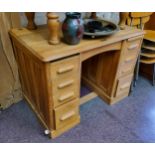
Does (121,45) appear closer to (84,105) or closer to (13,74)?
(84,105)

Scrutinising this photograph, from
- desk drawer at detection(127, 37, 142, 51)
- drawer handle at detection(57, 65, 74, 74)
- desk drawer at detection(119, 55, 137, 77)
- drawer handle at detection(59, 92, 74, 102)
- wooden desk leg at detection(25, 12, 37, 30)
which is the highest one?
wooden desk leg at detection(25, 12, 37, 30)

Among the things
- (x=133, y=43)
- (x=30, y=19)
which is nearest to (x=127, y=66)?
(x=133, y=43)

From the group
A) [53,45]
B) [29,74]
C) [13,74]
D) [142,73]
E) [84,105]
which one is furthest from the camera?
[142,73]

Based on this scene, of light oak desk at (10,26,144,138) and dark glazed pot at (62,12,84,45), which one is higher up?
dark glazed pot at (62,12,84,45)

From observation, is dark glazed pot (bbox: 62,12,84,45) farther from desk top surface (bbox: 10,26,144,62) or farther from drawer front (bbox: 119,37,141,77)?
drawer front (bbox: 119,37,141,77)

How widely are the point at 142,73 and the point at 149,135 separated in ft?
3.29

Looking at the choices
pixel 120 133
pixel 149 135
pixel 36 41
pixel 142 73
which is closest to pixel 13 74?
pixel 36 41

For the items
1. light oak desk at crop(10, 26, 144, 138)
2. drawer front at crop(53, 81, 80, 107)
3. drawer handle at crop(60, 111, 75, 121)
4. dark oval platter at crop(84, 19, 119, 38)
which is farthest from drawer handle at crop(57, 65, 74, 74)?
drawer handle at crop(60, 111, 75, 121)

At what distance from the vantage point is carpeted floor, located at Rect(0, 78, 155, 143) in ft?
4.63

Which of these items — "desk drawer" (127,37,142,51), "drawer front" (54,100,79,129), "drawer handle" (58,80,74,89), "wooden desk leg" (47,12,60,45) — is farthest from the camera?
"desk drawer" (127,37,142,51)

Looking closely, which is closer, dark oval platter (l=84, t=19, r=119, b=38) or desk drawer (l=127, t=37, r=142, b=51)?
dark oval platter (l=84, t=19, r=119, b=38)

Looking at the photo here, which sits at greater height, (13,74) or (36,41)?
(36,41)

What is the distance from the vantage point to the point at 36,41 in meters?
1.20

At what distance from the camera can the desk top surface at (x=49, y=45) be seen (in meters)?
1.05
